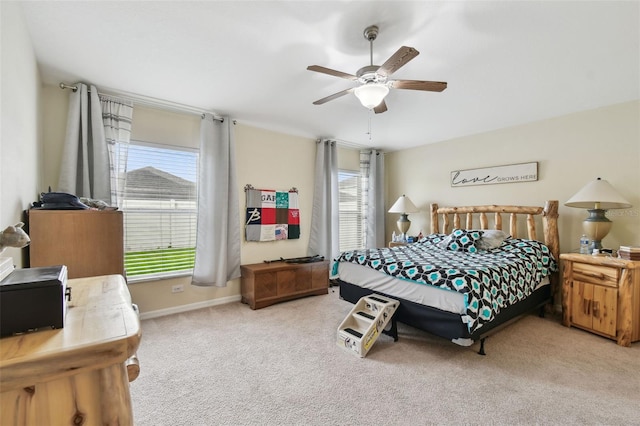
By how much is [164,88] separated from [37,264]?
1826 millimetres

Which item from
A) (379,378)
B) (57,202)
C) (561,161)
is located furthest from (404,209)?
(57,202)

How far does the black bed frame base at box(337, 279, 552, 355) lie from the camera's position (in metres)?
2.18

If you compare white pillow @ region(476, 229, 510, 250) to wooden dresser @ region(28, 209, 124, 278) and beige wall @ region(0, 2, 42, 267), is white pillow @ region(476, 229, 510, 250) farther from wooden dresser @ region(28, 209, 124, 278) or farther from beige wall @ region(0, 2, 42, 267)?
beige wall @ region(0, 2, 42, 267)

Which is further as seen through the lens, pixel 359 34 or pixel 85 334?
pixel 359 34

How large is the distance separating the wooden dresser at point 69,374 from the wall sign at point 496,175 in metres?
4.38

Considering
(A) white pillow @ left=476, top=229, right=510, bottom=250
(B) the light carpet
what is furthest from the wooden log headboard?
(B) the light carpet

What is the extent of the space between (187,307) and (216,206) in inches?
49.5

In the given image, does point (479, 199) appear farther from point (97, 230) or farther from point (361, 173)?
point (97, 230)

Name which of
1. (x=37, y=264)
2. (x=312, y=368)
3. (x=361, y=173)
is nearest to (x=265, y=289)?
(x=312, y=368)

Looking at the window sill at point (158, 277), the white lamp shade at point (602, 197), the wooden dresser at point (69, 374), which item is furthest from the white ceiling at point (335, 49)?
the window sill at point (158, 277)

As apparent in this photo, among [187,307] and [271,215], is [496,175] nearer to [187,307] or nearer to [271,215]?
[271,215]

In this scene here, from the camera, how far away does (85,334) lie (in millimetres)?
709

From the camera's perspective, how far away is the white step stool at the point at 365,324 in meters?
2.35

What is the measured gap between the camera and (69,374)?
25.4 inches
